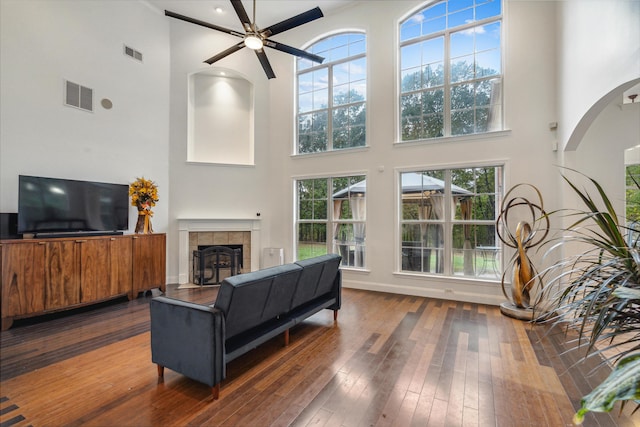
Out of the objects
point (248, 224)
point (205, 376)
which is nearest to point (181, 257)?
point (248, 224)

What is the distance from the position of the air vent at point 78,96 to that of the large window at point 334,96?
374 centimetres

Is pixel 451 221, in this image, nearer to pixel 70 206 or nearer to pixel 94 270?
pixel 94 270

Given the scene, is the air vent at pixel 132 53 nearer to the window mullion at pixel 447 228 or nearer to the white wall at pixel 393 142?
the white wall at pixel 393 142

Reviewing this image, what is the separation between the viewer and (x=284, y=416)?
2.08 metres

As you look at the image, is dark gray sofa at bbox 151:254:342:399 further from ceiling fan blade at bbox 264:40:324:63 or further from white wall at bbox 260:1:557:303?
white wall at bbox 260:1:557:303

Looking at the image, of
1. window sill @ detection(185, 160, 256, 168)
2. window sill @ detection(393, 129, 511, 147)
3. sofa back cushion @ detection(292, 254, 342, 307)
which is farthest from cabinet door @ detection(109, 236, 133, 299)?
window sill @ detection(393, 129, 511, 147)

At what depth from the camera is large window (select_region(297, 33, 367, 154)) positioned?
605 centimetres

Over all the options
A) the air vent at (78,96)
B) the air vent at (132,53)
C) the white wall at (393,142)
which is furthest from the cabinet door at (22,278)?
the white wall at (393,142)

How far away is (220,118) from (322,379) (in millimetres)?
5914

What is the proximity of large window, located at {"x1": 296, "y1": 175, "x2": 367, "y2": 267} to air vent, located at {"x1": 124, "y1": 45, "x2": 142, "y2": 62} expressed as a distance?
382 centimetres

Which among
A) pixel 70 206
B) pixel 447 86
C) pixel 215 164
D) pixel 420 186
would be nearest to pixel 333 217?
pixel 420 186

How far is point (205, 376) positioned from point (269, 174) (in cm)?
497

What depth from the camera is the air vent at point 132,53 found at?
547cm

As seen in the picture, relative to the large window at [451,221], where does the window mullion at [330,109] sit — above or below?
above
